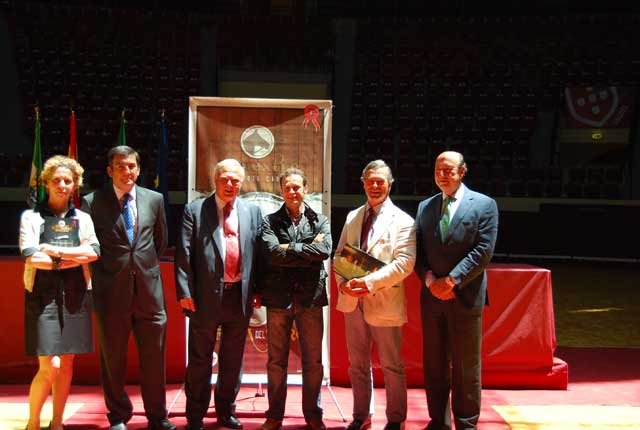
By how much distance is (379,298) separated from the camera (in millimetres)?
3621

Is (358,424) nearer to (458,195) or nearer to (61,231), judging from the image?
(458,195)

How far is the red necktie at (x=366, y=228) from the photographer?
3.79 meters

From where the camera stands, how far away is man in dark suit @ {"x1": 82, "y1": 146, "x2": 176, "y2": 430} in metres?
3.56

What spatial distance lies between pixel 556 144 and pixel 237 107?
10948 mm

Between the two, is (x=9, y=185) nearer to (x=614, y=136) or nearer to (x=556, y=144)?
(x=556, y=144)

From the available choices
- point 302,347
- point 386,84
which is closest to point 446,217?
point 302,347

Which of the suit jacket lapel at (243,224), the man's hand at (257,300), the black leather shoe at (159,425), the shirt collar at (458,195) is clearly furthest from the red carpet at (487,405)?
the shirt collar at (458,195)

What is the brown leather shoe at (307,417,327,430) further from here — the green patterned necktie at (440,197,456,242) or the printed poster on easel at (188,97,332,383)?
the green patterned necktie at (440,197,456,242)

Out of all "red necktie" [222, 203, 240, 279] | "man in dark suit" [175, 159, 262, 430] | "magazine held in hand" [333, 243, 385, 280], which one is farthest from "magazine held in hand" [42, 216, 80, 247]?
"magazine held in hand" [333, 243, 385, 280]

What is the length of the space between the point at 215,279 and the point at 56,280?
0.84 metres

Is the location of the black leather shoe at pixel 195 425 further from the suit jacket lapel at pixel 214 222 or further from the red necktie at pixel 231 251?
the suit jacket lapel at pixel 214 222

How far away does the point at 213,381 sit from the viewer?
4.26 metres

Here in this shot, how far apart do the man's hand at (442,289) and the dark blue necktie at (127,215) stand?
171cm

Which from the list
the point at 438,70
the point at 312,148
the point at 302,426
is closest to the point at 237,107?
the point at 312,148
